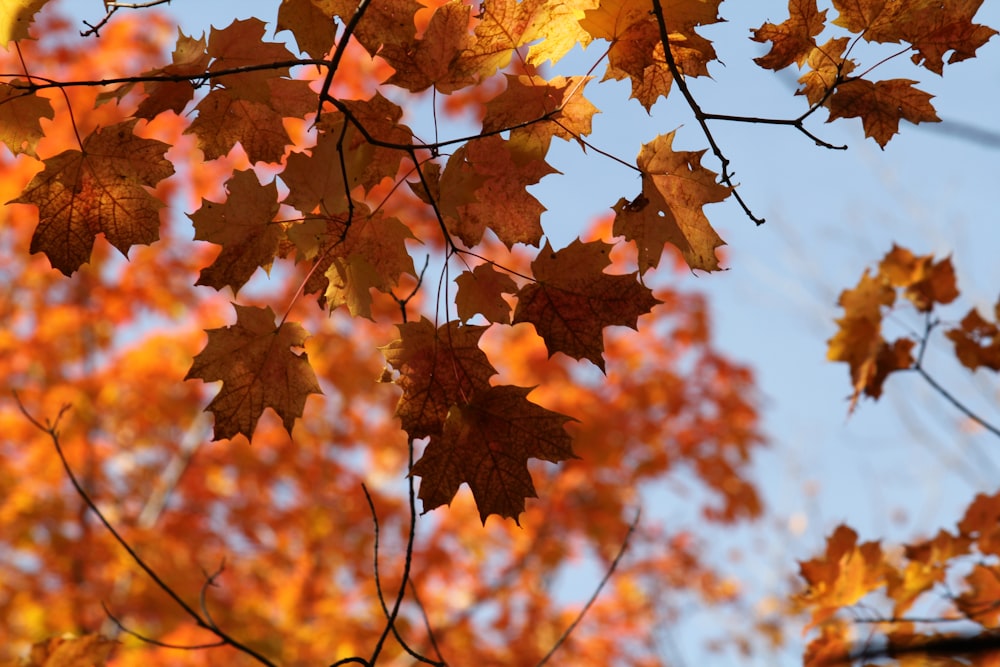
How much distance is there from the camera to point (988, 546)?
91.5 inches

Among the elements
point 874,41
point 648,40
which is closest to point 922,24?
point 874,41

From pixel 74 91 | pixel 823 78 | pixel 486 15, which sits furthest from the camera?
pixel 74 91

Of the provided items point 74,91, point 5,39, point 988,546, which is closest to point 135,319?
point 74,91

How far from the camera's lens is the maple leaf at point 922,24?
1.47 metres

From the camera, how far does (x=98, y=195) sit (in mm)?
1548

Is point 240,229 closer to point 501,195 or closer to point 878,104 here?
point 501,195

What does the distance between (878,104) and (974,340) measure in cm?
152

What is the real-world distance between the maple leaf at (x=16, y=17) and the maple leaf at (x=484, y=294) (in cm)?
87

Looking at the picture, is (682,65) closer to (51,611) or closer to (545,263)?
(545,263)

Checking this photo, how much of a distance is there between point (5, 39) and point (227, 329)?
64 centimetres

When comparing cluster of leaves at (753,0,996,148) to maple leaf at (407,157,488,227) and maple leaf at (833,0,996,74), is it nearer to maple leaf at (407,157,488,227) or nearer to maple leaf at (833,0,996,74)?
maple leaf at (833,0,996,74)

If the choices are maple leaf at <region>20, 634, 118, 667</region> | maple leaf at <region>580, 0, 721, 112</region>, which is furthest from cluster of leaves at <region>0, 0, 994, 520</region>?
maple leaf at <region>20, 634, 118, 667</region>

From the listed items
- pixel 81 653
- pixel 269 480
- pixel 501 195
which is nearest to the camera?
pixel 501 195

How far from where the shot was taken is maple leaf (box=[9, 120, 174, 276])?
152 centimetres
